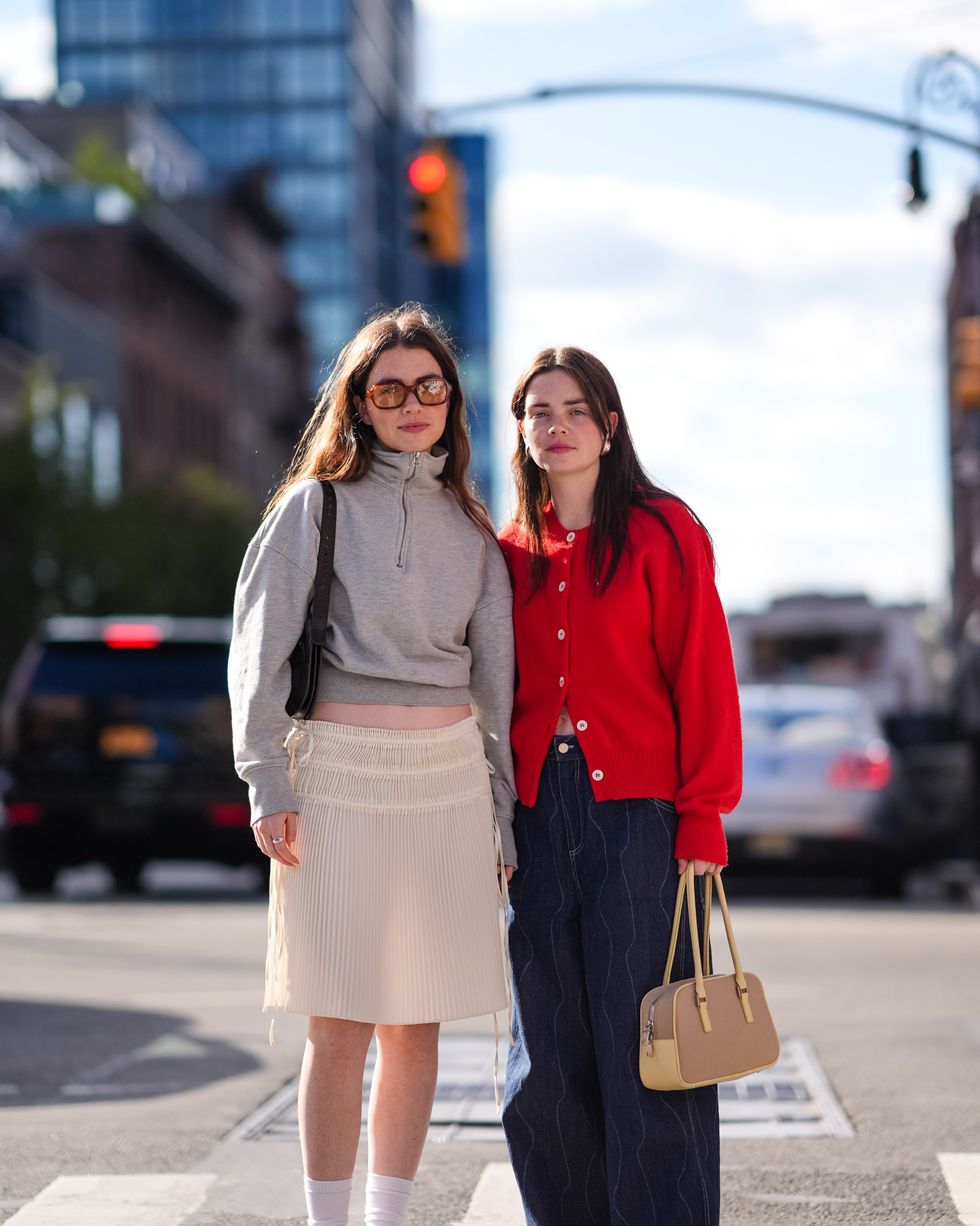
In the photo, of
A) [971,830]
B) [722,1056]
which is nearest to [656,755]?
[722,1056]

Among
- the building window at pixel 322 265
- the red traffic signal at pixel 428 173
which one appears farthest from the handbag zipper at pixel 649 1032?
the building window at pixel 322 265

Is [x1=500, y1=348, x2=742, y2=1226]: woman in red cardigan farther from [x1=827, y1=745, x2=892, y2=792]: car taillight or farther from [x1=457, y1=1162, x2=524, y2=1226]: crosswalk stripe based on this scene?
[x1=827, y1=745, x2=892, y2=792]: car taillight

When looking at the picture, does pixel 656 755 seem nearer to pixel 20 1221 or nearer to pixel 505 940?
pixel 505 940

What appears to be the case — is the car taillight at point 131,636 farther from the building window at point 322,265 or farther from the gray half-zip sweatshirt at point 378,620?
the building window at point 322,265

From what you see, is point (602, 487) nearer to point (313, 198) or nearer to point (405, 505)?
point (405, 505)

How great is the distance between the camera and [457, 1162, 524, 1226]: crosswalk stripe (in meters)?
5.87

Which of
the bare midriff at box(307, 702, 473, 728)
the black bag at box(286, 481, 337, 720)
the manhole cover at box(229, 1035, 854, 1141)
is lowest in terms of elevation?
the manhole cover at box(229, 1035, 854, 1141)

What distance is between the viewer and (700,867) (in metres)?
4.95

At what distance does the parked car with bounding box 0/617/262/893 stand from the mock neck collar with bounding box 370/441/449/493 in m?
12.3

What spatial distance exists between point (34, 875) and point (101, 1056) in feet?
31.3

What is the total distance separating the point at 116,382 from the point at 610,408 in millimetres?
56156

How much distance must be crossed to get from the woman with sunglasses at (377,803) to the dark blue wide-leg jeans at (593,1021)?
0.09 meters

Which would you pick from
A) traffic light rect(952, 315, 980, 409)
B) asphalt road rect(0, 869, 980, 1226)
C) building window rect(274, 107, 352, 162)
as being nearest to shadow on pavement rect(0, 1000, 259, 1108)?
asphalt road rect(0, 869, 980, 1226)

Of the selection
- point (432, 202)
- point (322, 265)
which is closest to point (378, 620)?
point (432, 202)
